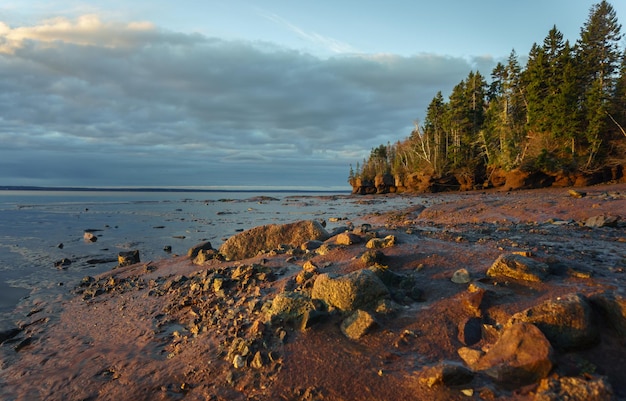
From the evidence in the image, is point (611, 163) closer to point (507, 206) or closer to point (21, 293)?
point (507, 206)

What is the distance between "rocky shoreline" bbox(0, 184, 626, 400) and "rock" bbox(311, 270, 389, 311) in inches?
0.7

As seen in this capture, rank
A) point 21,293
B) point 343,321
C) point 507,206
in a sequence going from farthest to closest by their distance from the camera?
point 507,206 < point 21,293 < point 343,321

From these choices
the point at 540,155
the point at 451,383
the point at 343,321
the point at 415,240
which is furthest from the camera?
the point at 540,155

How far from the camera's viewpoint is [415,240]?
7.87 meters

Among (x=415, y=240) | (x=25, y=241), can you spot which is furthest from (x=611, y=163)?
(x=25, y=241)

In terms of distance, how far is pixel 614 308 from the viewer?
3.82 meters

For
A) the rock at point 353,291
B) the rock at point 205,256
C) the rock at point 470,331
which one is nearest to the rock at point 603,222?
the rock at point 470,331

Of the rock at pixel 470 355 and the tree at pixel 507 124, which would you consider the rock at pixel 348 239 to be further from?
the tree at pixel 507 124

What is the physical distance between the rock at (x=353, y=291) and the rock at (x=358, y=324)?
23 centimetres

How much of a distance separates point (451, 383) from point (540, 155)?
156 feet

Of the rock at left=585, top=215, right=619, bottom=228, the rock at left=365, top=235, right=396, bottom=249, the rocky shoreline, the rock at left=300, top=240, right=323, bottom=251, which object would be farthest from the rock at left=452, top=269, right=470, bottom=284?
the rock at left=585, top=215, right=619, bottom=228

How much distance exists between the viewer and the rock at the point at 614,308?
3.72 metres

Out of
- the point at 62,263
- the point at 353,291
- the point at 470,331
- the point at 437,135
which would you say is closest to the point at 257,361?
the point at 353,291

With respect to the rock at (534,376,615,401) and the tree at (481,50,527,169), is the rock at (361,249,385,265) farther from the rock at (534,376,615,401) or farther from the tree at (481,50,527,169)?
the tree at (481,50,527,169)
